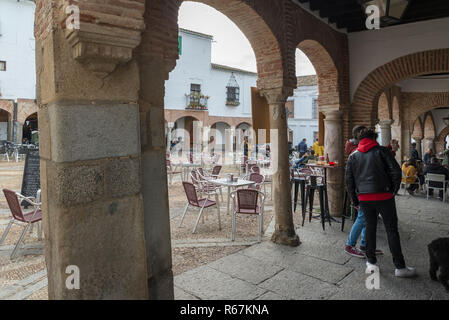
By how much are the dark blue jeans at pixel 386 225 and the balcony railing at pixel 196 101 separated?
1659 cm

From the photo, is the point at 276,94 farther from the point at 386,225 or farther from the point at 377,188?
the point at 386,225

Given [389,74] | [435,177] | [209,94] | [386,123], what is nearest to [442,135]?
[386,123]

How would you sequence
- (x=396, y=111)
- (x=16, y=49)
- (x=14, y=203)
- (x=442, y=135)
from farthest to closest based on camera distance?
(x=442, y=135), (x=16, y=49), (x=396, y=111), (x=14, y=203)

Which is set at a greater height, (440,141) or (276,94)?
(276,94)

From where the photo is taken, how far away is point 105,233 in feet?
6.35

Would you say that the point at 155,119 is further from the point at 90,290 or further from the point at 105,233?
the point at 90,290

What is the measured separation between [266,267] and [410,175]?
637cm

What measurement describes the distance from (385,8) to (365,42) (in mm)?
2221

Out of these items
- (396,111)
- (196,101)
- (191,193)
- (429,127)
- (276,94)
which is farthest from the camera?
(196,101)

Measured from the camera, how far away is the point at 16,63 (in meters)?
15.5

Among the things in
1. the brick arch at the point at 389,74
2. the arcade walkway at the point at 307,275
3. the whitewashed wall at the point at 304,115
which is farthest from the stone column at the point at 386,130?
the whitewashed wall at the point at 304,115

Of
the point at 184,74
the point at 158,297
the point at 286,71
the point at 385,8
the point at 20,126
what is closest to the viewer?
A: the point at 158,297

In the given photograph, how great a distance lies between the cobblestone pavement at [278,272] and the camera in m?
2.87
